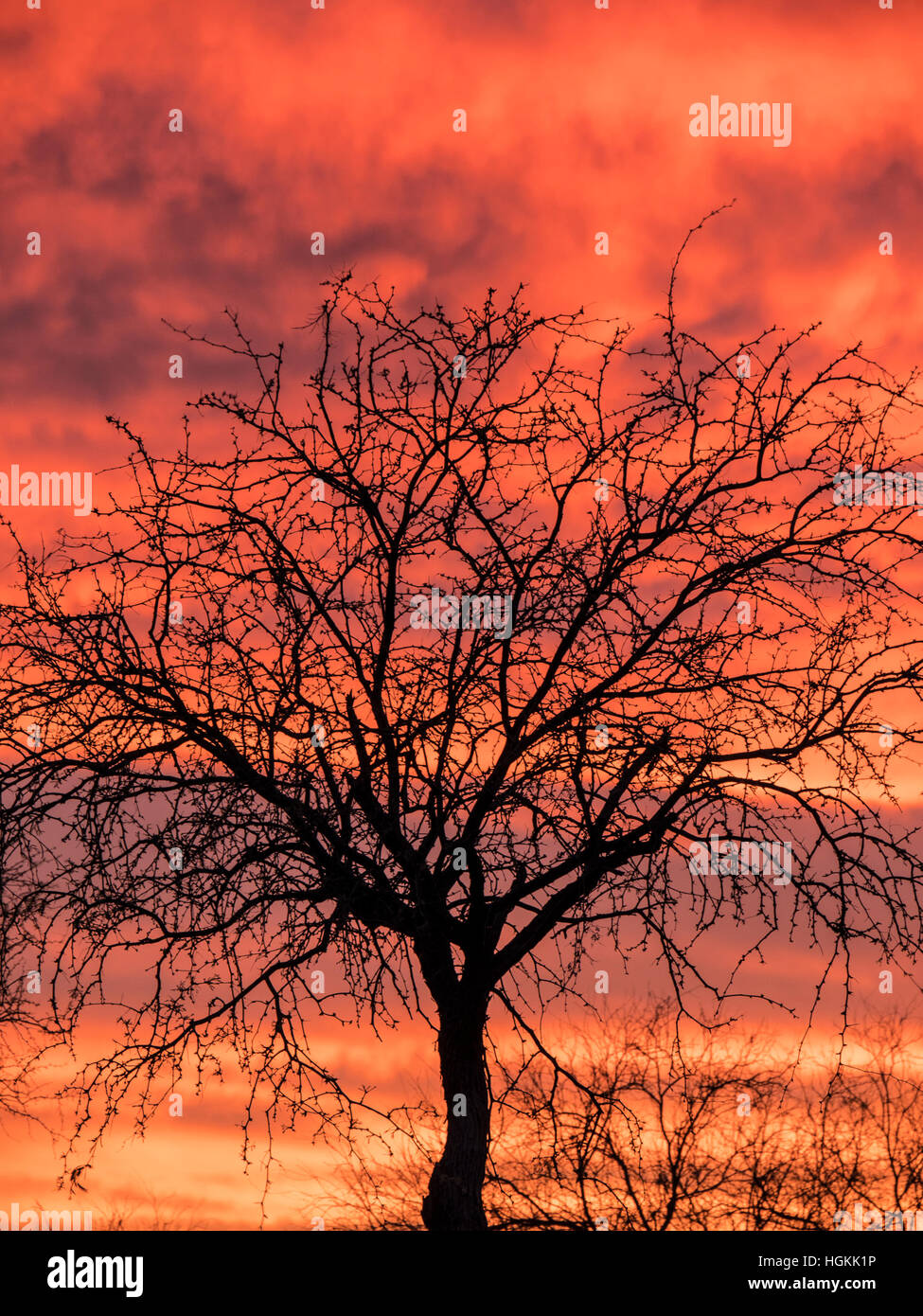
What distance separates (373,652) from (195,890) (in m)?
1.83

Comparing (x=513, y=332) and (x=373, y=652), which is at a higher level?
(x=513, y=332)

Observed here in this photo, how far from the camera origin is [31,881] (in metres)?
7.93

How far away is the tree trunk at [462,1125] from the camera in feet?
23.8

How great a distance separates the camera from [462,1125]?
7.39m

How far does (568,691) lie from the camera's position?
7.81 m

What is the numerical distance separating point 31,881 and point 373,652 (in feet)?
9.12

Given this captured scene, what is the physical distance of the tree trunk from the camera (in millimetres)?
7262
